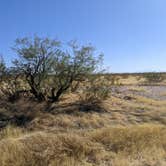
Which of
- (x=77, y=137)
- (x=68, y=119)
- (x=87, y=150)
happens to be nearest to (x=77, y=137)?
(x=77, y=137)

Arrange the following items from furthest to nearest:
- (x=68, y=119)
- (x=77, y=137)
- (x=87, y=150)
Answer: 1. (x=68, y=119)
2. (x=77, y=137)
3. (x=87, y=150)

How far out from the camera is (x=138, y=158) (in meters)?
6.95

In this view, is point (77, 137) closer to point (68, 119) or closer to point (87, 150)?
point (87, 150)

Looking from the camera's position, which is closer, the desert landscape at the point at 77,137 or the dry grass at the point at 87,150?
the dry grass at the point at 87,150

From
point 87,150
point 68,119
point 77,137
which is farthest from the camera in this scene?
point 68,119

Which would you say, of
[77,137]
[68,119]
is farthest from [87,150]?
[68,119]

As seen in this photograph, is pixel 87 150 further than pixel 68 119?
No

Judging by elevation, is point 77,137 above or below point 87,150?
above

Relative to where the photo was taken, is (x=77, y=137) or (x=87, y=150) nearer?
(x=87, y=150)

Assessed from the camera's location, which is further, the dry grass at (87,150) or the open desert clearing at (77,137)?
the open desert clearing at (77,137)

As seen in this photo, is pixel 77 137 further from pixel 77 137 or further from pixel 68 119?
pixel 68 119

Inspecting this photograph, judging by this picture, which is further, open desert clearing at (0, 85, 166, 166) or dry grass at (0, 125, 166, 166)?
open desert clearing at (0, 85, 166, 166)

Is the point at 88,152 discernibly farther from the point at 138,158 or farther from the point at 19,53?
the point at 19,53

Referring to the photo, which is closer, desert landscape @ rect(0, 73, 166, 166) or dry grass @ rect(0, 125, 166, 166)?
dry grass @ rect(0, 125, 166, 166)
